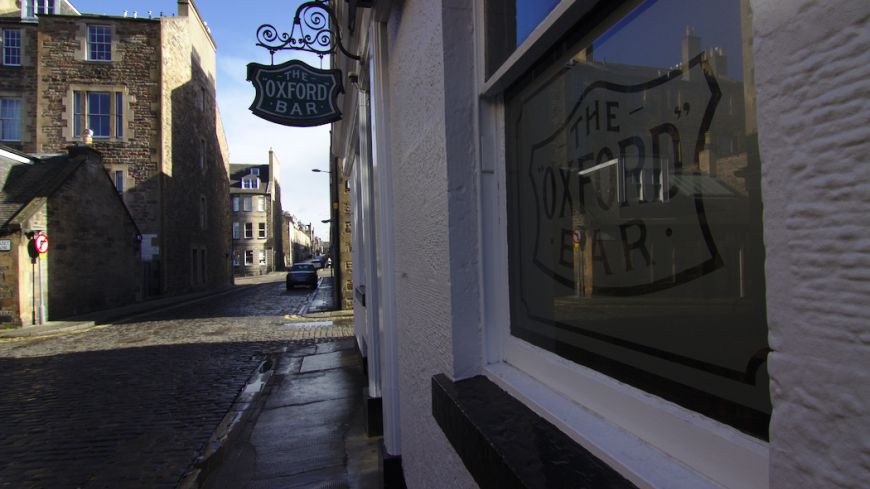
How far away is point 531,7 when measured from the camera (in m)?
1.70

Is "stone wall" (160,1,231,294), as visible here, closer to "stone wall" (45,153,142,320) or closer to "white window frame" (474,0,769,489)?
"stone wall" (45,153,142,320)

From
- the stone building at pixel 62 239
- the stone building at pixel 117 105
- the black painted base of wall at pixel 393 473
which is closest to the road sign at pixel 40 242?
the stone building at pixel 62 239

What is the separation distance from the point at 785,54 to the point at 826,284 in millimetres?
299

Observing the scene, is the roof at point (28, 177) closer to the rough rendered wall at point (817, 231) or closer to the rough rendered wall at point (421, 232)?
the rough rendered wall at point (421, 232)

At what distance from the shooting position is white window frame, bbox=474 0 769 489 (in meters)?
0.95

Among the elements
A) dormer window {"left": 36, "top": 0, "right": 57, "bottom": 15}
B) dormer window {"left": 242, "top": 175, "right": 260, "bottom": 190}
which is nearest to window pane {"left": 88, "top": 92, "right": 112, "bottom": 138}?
dormer window {"left": 36, "top": 0, "right": 57, "bottom": 15}

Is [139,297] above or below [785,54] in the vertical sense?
below

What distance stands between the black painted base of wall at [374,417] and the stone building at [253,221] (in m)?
50.3

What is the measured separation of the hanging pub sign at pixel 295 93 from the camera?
17.5ft

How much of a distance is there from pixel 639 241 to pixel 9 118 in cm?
3348

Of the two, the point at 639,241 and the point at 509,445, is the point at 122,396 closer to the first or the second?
the point at 509,445

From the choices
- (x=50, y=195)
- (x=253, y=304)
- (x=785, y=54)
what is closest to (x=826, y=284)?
(x=785, y=54)

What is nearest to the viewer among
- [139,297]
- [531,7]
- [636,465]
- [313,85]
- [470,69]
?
[636,465]

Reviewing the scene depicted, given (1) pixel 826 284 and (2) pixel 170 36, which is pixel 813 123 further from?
(2) pixel 170 36
